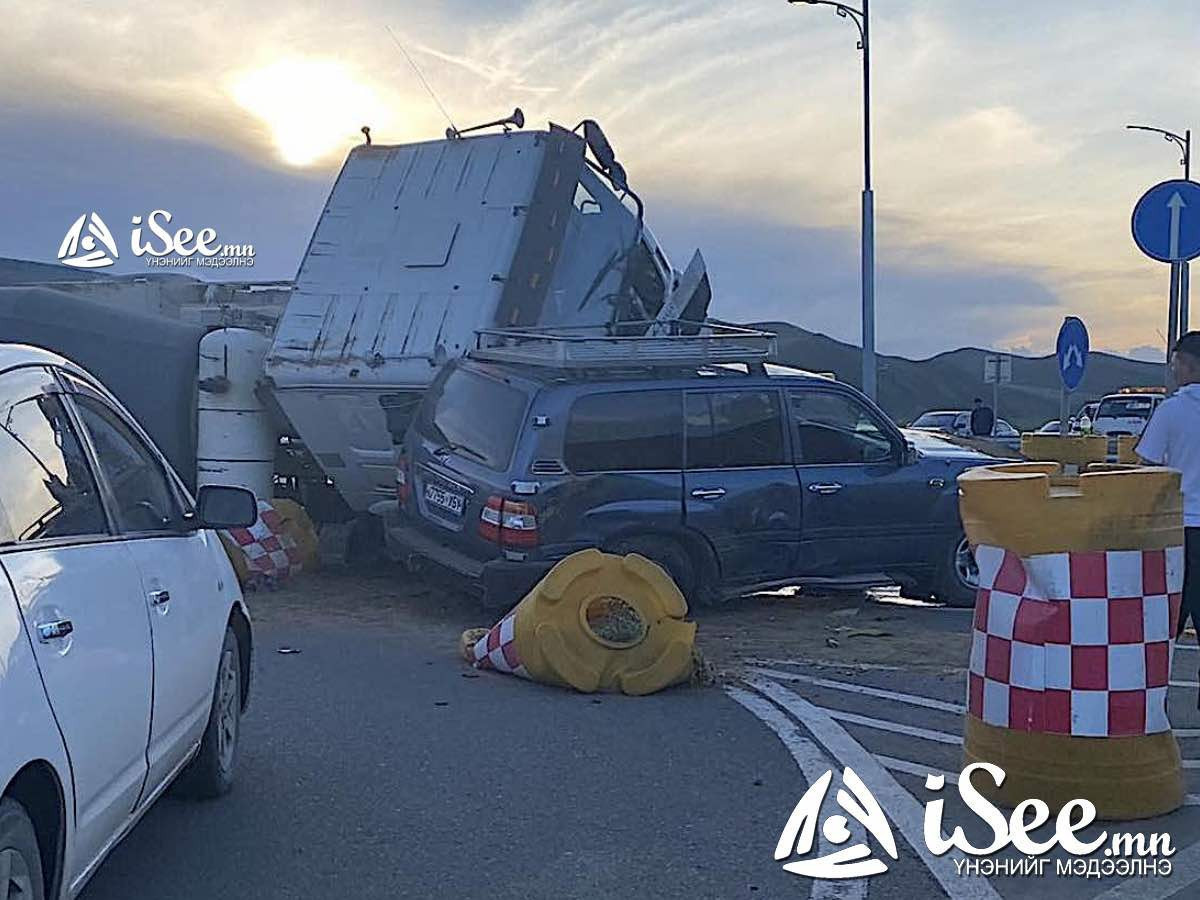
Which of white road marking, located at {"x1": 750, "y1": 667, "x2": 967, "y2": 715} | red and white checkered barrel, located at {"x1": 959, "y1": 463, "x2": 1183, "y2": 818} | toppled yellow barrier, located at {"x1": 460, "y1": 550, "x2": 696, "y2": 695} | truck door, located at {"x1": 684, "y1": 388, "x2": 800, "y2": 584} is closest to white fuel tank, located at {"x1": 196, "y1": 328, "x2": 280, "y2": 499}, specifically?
truck door, located at {"x1": 684, "y1": 388, "x2": 800, "y2": 584}

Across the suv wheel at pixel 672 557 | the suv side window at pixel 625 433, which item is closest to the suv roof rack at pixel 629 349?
the suv side window at pixel 625 433

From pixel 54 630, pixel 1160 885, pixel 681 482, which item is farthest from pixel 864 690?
pixel 54 630

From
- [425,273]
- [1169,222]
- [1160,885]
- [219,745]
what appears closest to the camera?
[1160,885]

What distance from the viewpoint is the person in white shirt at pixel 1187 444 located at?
7.02 metres

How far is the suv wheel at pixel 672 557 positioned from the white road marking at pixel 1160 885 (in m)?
5.46

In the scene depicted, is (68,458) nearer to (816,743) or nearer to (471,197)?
(816,743)

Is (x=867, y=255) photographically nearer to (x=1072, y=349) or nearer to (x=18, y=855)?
(x=1072, y=349)

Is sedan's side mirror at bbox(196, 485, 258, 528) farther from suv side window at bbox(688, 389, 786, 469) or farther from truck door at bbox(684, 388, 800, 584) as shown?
suv side window at bbox(688, 389, 786, 469)

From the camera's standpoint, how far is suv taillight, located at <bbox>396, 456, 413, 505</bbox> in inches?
437

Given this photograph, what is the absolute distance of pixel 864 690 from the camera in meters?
8.09

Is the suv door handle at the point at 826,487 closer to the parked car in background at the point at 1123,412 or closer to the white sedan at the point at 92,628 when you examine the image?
the white sedan at the point at 92,628

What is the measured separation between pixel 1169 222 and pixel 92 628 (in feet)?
27.1

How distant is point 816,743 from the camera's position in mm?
6770

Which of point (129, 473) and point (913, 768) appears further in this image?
point (913, 768)
